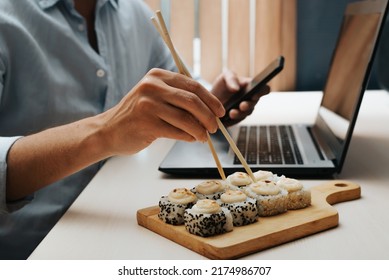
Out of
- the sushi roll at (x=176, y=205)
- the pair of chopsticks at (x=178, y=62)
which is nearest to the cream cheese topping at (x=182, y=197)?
the sushi roll at (x=176, y=205)

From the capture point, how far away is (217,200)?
756 mm

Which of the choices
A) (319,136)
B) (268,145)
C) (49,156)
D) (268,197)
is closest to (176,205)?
(268,197)

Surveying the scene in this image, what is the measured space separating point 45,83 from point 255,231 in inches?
23.8

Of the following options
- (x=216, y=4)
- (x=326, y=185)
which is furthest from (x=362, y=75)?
(x=216, y=4)

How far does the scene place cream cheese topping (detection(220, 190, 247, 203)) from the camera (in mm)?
734

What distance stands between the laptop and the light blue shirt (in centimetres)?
23

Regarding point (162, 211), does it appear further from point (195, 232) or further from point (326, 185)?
point (326, 185)

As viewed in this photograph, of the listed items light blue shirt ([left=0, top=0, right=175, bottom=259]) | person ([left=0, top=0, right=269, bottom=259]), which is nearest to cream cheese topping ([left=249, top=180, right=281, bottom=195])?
person ([left=0, top=0, right=269, bottom=259])

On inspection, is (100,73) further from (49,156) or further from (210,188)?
(210,188)

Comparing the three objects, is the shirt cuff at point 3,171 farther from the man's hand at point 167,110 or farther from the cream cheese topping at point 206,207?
the cream cheese topping at point 206,207

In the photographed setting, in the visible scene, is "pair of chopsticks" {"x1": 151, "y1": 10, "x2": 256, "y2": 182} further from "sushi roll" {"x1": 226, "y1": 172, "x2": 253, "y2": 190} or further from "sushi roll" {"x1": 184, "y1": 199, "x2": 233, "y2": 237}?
"sushi roll" {"x1": 184, "y1": 199, "x2": 233, "y2": 237}

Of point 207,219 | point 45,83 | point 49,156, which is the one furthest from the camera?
point 45,83

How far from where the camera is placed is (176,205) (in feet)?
2.40
